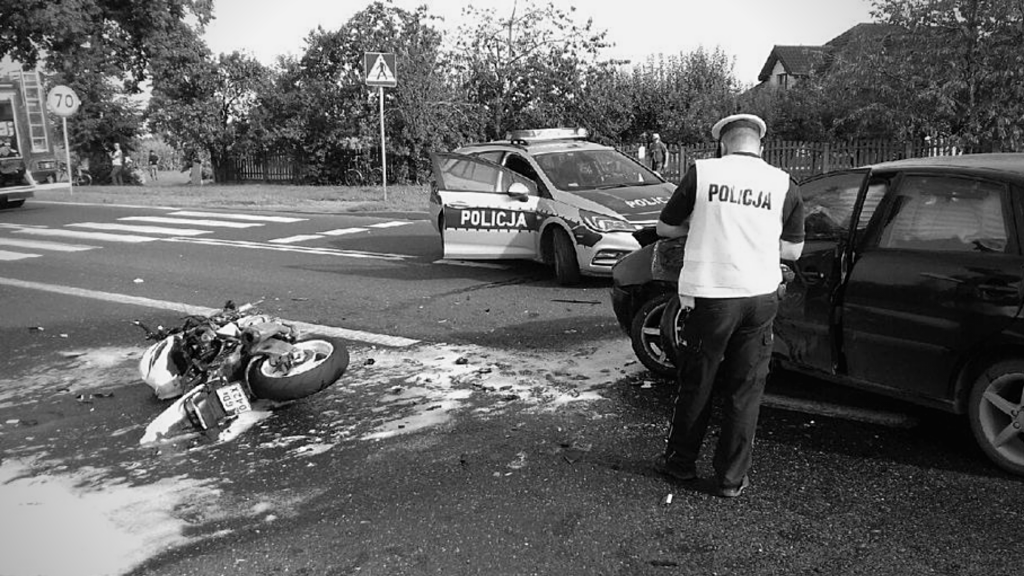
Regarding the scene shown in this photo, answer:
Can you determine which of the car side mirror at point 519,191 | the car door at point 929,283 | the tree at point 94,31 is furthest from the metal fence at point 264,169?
the car door at point 929,283

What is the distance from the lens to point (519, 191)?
9898 millimetres

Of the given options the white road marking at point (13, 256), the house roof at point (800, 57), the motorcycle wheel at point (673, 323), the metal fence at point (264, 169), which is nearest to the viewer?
the motorcycle wheel at point (673, 323)

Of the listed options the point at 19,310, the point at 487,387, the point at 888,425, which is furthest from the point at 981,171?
the point at 19,310

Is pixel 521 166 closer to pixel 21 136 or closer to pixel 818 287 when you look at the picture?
pixel 818 287

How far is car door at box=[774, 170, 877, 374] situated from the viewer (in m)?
4.82

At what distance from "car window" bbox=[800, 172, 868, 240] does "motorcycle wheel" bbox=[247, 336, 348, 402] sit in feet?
10.1

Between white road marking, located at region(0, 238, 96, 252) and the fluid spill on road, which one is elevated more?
white road marking, located at region(0, 238, 96, 252)

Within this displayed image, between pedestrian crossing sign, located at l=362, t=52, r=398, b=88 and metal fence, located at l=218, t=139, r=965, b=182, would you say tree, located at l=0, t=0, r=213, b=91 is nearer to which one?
pedestrian crossing sign, located at l=362, t=52, r=398, b=88

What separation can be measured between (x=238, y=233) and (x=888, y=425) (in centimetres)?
1257

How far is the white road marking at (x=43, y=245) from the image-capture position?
45.0ft

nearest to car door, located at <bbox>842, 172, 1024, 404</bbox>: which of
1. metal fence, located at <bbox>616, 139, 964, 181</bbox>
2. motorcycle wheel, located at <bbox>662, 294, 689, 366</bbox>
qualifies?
motorcycle wheel, located at <bbox>662, 294, 689, 366</bbox>

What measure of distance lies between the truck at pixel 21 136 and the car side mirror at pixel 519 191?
16.8 meters

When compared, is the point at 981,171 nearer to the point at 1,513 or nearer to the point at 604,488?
the point at 604,488

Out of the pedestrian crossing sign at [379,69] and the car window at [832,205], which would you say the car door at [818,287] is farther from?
the pedestrian crossing sign at [379,69]
